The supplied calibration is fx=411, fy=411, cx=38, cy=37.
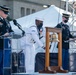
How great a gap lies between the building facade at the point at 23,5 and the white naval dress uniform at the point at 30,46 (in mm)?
37684

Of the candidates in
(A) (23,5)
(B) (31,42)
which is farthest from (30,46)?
(A) (23,5)

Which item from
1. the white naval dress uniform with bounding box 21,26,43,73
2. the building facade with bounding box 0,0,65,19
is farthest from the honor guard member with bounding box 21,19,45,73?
the building facade with bounding box 0,0,65,19

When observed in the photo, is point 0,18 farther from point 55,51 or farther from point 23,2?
point 23,2

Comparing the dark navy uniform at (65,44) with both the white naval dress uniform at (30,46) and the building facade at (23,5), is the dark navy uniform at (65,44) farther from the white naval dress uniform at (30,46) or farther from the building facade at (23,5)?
the building facade at (23,5)

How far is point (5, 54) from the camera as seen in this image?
7.21 m

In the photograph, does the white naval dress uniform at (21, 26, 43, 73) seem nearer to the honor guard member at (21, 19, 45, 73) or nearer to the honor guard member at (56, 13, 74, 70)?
the honor guard member at (21, 19, 45, 73)

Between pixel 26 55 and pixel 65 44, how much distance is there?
1210 mm

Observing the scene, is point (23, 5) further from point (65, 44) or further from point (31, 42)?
point (31, 42)

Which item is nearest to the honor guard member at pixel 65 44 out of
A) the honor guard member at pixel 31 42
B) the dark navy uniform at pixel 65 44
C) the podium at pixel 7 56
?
the dark navy uniform at pixel 65 44

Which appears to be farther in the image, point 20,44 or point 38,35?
point 20,44

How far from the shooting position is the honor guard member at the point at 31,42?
9000 millimetres

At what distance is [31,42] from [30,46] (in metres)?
0.10

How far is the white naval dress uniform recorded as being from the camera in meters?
9.00

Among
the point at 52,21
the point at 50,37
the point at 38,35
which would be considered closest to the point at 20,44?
the point at 38,35
